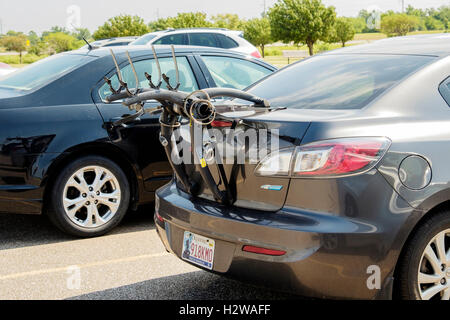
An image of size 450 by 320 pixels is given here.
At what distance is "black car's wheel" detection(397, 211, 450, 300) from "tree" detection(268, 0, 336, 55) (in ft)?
238

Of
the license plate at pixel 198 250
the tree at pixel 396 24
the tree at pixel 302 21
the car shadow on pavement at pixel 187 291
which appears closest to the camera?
the license plate at pixel 198 250

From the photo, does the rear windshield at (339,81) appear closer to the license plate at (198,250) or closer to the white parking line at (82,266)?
the license plate at (198,250)

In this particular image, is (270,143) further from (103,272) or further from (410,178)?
(103,272)

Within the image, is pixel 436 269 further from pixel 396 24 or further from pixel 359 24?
pixel 359 24

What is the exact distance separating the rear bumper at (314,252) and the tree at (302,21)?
72643 mm

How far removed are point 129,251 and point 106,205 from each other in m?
0.67

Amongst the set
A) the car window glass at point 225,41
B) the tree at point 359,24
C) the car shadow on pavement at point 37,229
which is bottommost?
the car shadow on pavement at point 37,229

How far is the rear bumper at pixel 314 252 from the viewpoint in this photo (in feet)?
9.48

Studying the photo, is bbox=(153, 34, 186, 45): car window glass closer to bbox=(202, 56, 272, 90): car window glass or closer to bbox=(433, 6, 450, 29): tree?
bbox=(202, 56, 272, 90): car window glass

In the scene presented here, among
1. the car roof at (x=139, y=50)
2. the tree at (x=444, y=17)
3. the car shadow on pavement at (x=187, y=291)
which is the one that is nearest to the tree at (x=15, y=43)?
the tree at (x=444, y=17)

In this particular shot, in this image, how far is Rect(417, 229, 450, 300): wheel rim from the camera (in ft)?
10.3

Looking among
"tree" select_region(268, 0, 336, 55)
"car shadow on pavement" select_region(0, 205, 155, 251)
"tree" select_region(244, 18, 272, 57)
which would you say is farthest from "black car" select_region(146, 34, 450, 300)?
"tree" select_region(244, 18, 272, 57)

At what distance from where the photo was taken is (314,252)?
290cm
